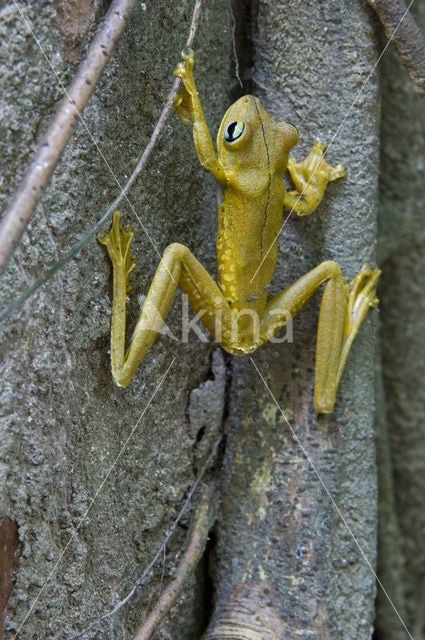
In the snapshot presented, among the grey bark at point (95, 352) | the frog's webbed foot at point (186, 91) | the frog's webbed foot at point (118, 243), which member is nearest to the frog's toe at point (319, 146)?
the grey bark at point (95, 352)

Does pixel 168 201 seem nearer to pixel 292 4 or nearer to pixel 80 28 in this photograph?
pixel 80 28

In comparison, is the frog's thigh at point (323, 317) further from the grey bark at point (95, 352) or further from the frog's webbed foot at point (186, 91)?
the frog's webbed foot at point (186, 91)

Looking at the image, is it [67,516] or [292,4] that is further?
[292,4]

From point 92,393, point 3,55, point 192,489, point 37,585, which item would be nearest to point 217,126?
point 3,55

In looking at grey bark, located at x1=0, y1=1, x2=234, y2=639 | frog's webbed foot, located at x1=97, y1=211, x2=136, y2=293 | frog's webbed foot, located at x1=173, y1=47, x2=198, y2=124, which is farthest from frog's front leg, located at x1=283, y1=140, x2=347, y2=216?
frog's webbed foot, located at x1=97, y1=211, x2=136, y2=293

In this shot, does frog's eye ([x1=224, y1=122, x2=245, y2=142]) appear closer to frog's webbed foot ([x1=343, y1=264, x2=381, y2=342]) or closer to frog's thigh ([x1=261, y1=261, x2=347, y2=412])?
frog's thigh ([x1=261, y1=261, x2=347, y2=412])

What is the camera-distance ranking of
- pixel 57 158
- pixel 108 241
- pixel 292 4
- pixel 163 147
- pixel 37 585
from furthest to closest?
pixel 292 4 < pixel 163 147 < pixel 108 241 < pixel 37 585 < pixel 57 158

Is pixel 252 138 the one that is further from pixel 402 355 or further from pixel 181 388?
pixel 402 355
